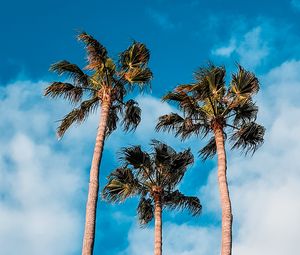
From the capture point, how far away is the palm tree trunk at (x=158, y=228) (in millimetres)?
27750

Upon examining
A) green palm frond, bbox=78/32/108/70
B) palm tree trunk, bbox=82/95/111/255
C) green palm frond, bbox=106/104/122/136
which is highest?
green palm frond, bbox=78/32/108/70

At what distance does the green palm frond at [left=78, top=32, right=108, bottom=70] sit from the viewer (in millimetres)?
23859

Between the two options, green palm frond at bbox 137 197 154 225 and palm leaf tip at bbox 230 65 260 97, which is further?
green palm frond at bbox 137 197 154 225

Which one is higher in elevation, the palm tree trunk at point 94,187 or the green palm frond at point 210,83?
the green palm frond at point 210,83

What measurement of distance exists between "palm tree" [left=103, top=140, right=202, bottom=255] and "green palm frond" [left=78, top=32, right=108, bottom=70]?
20.5 ft

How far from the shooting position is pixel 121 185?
2880 centimetres

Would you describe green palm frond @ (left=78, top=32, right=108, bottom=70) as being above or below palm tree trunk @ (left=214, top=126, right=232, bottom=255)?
above

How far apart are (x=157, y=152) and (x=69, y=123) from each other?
7131 millimetres

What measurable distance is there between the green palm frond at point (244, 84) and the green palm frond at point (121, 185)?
7.30 m

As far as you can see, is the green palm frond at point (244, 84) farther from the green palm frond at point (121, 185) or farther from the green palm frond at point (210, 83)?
the green palm frond at point (121, 185)

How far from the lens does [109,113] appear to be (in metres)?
23.5

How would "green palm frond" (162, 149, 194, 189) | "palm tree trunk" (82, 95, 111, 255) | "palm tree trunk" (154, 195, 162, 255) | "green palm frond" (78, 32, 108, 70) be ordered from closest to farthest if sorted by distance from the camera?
"palm tree trunk" (82, 95, 111, 255), "green palm frond" (78, 32, 108, 70), "palm tree trunk" (154, 195, 162, 255), "green palm frond" (162, 149, 194, 189)

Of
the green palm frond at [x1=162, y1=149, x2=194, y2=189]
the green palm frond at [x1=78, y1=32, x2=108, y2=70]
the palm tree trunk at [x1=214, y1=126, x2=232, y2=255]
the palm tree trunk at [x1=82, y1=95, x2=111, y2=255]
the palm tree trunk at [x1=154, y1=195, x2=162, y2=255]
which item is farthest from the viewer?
the green palm frond at [x1=162, y1=149, x2=194, y2=189]

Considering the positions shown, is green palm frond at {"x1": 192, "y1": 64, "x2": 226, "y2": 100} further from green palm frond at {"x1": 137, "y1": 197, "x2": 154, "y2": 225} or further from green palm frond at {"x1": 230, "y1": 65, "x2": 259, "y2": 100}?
green palm frond at {"x1": 137, "y1": 197, "x2": 154, "y2": 225}
